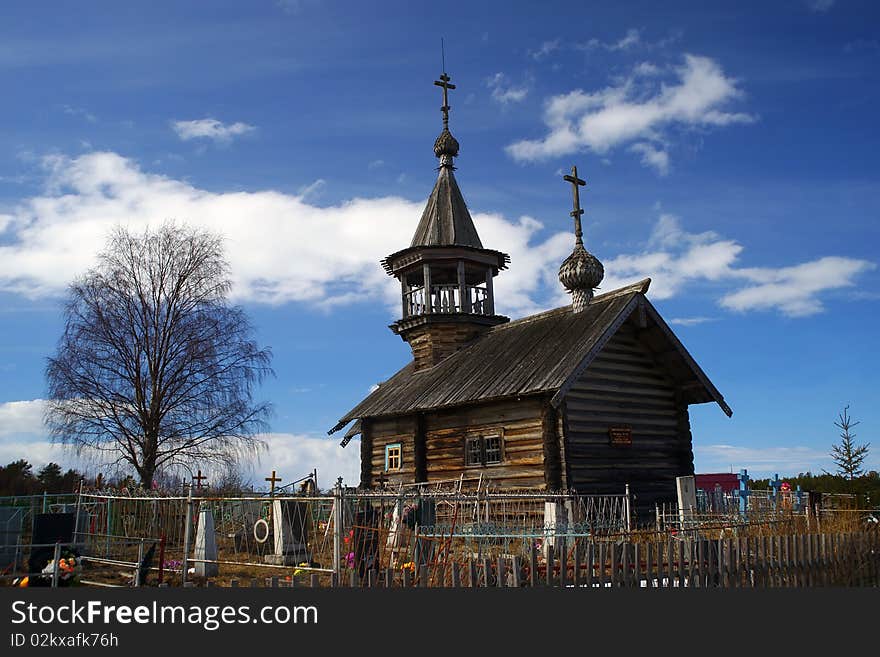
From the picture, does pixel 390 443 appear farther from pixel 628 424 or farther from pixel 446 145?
pixel 446 145

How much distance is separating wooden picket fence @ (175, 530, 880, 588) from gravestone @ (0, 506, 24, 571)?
1161cm

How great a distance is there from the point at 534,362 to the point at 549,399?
182 centimetres

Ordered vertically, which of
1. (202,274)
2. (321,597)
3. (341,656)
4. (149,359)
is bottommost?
(341,656)

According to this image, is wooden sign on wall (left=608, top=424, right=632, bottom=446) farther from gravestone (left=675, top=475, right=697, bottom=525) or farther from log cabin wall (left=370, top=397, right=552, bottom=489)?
gravestone (left=675, top=475, right=697, bottom=525)

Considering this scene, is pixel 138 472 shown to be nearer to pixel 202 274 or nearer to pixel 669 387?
pixel 202 274

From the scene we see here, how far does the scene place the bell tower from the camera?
94.8 feet

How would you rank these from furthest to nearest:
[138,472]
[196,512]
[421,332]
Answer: [421,332] < [138,472] < [196,512]

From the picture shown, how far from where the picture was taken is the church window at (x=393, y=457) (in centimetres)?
2631

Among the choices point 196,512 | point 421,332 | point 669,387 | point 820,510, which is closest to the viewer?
point 196,512

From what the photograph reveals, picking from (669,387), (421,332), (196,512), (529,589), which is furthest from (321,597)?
(421,332)

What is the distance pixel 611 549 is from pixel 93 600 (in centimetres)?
533

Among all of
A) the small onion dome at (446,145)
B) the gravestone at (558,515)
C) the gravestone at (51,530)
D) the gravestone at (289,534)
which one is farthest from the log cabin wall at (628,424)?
the small onion dome at (446,145)

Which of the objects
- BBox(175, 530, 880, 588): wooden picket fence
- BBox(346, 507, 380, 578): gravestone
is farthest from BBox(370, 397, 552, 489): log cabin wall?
BBox(175, 530, 880, 588): wooden picket fence

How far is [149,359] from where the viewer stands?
1093 inches
